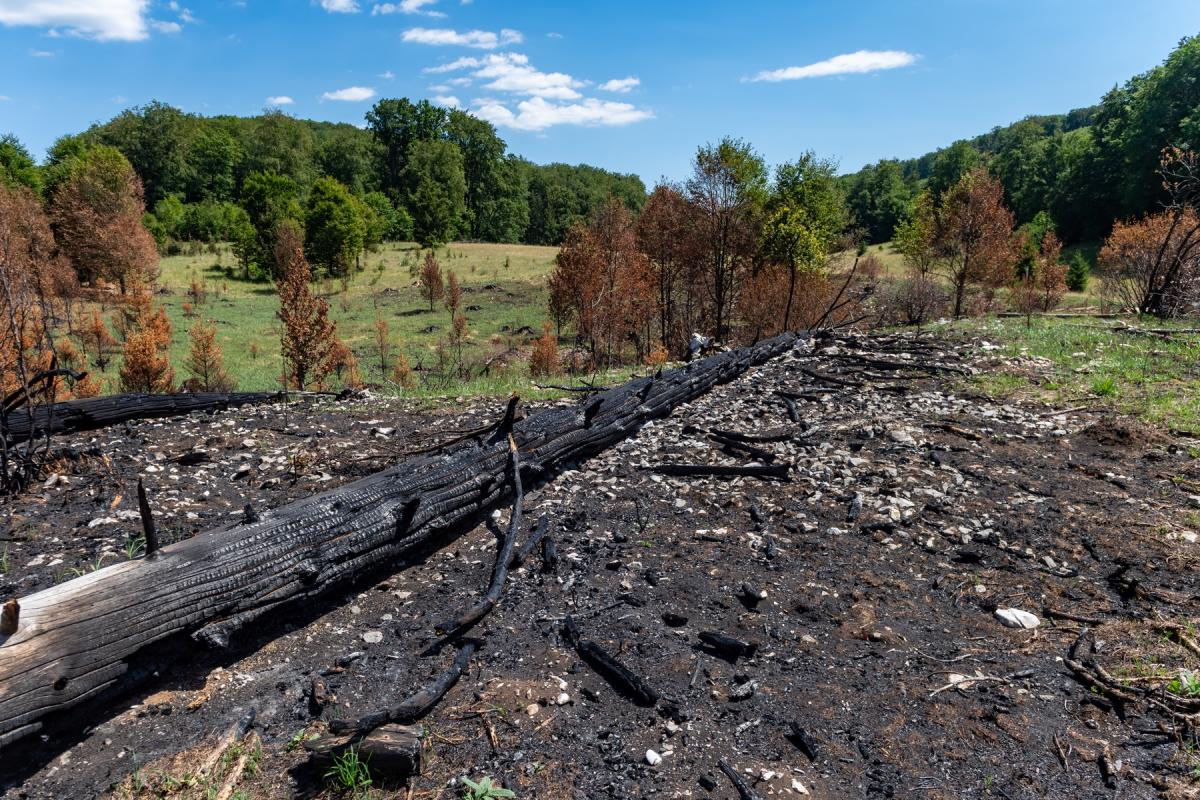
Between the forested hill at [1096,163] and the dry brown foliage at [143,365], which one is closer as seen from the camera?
the dry brown foliage at [143,365]

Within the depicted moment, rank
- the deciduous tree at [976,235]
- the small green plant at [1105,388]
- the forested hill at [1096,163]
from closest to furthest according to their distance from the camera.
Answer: the small green plant at [1105,388] → the deciduous tree at [976,235] → the forested hill at [1096,163]

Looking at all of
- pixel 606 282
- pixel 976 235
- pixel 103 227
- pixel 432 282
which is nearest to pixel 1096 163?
pixel 976 235

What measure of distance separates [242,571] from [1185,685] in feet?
15.5

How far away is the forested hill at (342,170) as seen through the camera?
48969 mm

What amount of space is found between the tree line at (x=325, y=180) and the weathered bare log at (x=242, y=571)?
3509 centimetres

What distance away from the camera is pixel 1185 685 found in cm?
302

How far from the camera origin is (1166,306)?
13766 mm

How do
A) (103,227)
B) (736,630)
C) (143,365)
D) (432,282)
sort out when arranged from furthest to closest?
(432,282) → (103,227) → (143,365) → (736,630)

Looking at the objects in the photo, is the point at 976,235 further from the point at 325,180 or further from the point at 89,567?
the point at 325,180

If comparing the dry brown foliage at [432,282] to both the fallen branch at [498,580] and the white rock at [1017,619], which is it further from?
the white rock at [1017,619]

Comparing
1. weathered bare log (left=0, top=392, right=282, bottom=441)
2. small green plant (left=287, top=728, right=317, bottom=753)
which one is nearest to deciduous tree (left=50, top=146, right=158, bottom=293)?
weathered bare log (left=0, top=392, right=282, bottom=441)

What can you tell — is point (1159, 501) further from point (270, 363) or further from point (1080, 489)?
point (270, 363)

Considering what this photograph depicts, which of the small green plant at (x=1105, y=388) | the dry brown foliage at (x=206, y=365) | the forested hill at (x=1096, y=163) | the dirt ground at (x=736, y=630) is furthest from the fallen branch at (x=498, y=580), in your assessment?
the forested hill at (x=1096, y=163)

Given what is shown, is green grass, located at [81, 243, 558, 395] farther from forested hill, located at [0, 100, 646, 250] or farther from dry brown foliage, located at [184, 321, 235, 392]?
forested hill, located at [0, 100, 646, 250]
